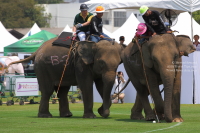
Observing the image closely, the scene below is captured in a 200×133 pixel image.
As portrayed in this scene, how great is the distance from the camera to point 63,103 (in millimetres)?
19266

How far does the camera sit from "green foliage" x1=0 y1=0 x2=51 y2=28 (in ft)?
321

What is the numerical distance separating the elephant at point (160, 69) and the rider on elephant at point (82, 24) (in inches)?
78.0

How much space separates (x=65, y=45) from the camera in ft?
61.9

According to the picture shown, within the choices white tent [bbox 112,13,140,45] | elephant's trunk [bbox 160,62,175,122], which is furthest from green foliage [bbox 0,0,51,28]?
elephant's trunk [bbox 160,62,175,122]

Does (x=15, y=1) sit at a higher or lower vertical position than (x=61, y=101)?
higher

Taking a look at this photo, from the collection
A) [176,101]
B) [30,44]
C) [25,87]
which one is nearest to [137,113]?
[176,101]

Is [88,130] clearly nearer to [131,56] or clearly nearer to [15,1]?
[131,56]

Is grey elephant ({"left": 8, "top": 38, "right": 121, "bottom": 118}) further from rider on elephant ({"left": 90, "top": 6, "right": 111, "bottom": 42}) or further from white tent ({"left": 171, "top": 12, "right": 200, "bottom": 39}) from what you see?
white tent ({"left": 171, "top": 12, "right": 200, "bottom": 39})

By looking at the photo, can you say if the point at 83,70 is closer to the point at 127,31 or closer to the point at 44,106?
the point at 44,106

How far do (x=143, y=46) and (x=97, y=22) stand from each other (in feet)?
8.46

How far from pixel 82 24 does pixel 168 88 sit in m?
4.45

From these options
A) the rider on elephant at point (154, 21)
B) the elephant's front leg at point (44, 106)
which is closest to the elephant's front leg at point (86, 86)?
the elephant's front leg at point (44, 106)

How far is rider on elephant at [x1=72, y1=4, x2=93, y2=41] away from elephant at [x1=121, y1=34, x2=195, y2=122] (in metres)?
1.98

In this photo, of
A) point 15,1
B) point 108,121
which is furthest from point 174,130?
point 15,1
